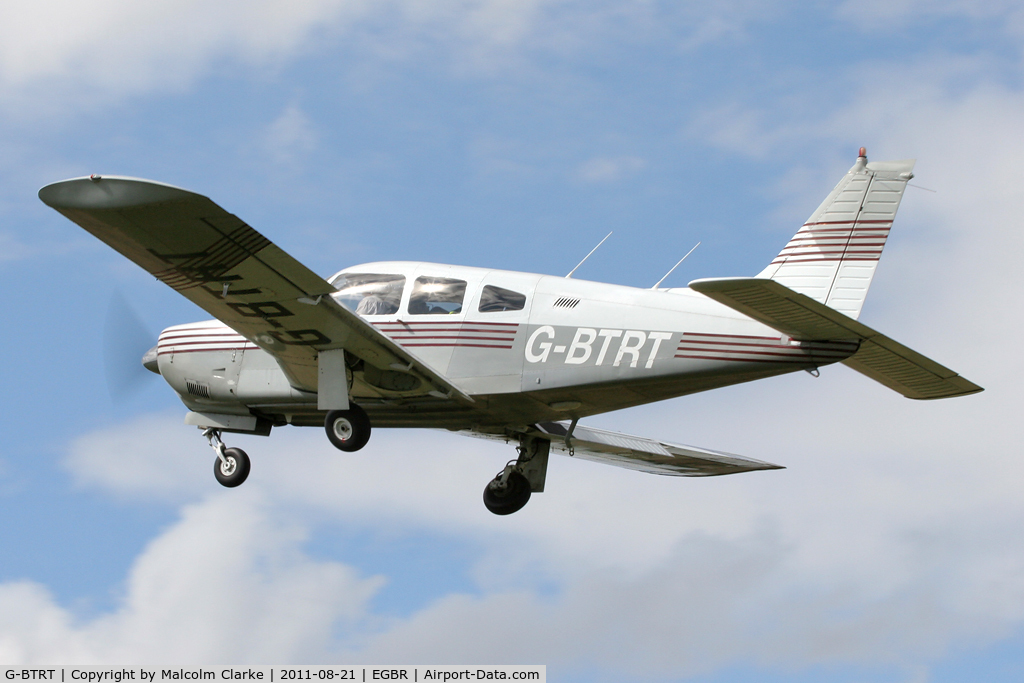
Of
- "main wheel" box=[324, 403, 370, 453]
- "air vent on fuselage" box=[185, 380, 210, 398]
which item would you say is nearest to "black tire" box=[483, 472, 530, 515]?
"main wheel" box=[324, 403, 370, 453]

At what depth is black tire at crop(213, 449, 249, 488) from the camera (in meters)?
16.8

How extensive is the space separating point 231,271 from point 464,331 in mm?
2792

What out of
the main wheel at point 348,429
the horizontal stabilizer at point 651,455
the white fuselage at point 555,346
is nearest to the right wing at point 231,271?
the white fuselage at point 555,346

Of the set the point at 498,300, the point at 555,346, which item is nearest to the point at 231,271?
the point at 498,300

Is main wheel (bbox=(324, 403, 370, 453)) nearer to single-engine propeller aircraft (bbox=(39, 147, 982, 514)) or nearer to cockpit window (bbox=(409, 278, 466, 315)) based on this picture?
single-engine propeller aircraft (bbox=(39, 147, 982, 514))

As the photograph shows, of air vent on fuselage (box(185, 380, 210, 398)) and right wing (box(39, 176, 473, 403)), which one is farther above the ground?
right wing (box(39, 176, 473, 403))

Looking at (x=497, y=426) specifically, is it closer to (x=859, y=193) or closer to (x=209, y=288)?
(x=209, y=288)

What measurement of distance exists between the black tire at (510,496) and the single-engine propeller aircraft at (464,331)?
0.05 meters

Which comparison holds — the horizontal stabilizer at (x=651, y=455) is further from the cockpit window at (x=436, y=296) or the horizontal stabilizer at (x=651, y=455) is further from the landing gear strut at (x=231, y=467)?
the landing gear strut at (x=231, y=467)

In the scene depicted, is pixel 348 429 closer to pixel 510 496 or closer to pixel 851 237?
pixel 510 496

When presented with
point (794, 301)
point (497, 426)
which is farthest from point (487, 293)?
point (794, 301)

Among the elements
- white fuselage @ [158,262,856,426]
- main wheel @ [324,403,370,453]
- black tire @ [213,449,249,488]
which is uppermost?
white fuselage @ [158,262,856,426]

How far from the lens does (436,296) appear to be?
599 inches

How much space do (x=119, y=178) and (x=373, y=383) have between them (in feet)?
13.6
